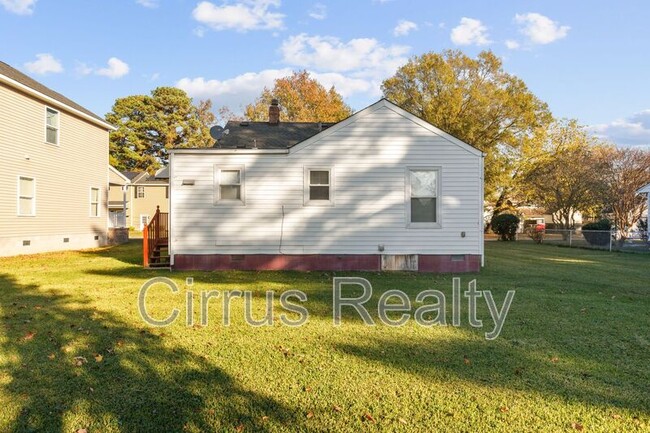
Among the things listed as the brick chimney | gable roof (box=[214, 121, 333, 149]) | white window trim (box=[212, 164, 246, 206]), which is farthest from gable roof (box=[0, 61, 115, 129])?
white window trim (box=[212, 164, 246, 206])

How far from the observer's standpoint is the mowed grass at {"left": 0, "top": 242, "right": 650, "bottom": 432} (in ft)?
10.3

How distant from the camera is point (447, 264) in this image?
11039 mm

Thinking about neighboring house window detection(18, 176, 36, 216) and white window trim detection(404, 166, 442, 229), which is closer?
white window trim detection(404, 166, 442, 229)

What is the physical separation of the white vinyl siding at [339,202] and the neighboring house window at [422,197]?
17 cm

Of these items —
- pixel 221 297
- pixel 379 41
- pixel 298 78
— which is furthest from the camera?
pixel 298 78

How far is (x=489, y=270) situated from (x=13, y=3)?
1848 centimetres

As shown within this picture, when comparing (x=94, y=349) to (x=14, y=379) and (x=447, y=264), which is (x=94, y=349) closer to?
(x=14, y=379)

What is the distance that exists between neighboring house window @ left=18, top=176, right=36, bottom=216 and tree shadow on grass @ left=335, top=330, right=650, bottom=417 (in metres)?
14.7

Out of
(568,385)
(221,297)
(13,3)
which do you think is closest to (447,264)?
(221,297)

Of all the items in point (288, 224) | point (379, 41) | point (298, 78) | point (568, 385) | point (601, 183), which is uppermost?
point (298, 78)

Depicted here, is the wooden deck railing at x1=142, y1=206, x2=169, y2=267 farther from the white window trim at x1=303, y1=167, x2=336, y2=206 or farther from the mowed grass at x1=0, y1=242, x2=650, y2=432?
the white window trim at x1=303, y1=167, x2=336, y2=206

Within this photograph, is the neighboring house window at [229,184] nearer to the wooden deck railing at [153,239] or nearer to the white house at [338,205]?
the white house at [338,205]

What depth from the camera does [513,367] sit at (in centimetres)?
420

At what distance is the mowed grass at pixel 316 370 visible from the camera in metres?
3.14
